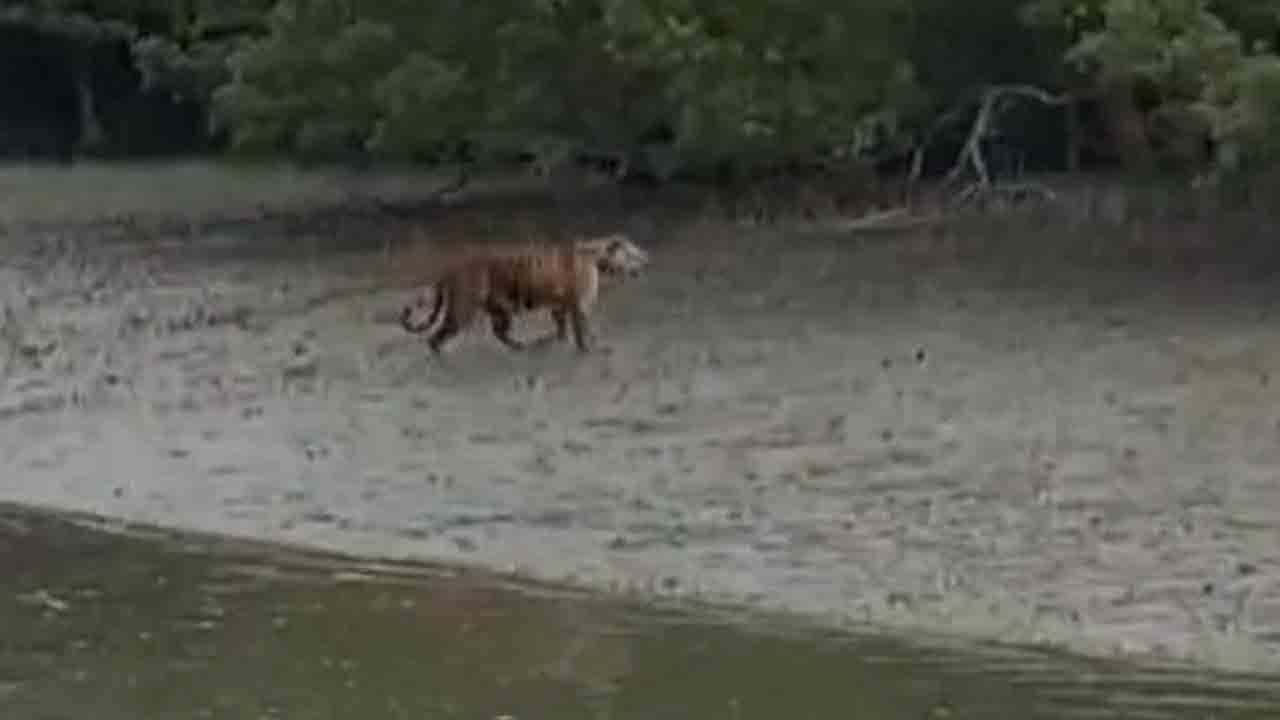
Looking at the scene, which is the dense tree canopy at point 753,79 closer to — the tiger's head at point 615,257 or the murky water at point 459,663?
the tiger's head at point 615,257

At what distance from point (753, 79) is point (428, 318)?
4698 millimetres

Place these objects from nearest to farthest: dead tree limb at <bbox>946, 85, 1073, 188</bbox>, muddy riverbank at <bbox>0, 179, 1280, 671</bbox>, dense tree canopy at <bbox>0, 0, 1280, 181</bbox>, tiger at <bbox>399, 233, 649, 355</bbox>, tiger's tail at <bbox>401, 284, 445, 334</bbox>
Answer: muddy riverbank at <bbox>0, 179, 1280, 671</bbox> → tiger at <bbox>399, 233, 649, 355</bbox> → tiger's tail at <bbox>401, 284, 445, 334</bbox> → dense tree canopy at <bbox>0, 0, 1280, 181</bbox> → dead tree limb at <bbox>946, 85, 1073, 188</bbox>

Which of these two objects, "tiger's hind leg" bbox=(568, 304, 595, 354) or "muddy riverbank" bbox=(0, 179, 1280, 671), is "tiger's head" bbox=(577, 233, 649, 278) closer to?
"muddy riverbank" bbox=(0, 179, 1280, 671)

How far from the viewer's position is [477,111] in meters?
25.5

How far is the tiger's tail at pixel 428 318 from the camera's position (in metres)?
18.6

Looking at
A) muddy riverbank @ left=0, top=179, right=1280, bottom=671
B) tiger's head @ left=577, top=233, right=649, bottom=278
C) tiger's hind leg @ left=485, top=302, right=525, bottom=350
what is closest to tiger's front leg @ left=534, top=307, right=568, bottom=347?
tiger's hind leg @ left=485, top=302, right=525, bottom=350

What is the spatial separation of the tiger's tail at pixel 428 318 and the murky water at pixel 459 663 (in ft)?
19.8

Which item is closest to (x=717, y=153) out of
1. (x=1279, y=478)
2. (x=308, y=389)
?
(x=308, y=389)

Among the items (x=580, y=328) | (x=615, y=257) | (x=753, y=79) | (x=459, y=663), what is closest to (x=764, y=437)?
(x=580, y=328)

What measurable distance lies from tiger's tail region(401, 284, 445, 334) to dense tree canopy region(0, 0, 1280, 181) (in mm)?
4130

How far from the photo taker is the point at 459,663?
10617 millimetres

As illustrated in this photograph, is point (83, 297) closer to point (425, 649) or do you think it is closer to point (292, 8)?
point (292, 8)

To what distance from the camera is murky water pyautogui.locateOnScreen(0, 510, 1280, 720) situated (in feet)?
32.1

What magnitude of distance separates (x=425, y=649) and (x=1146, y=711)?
7.87ft
